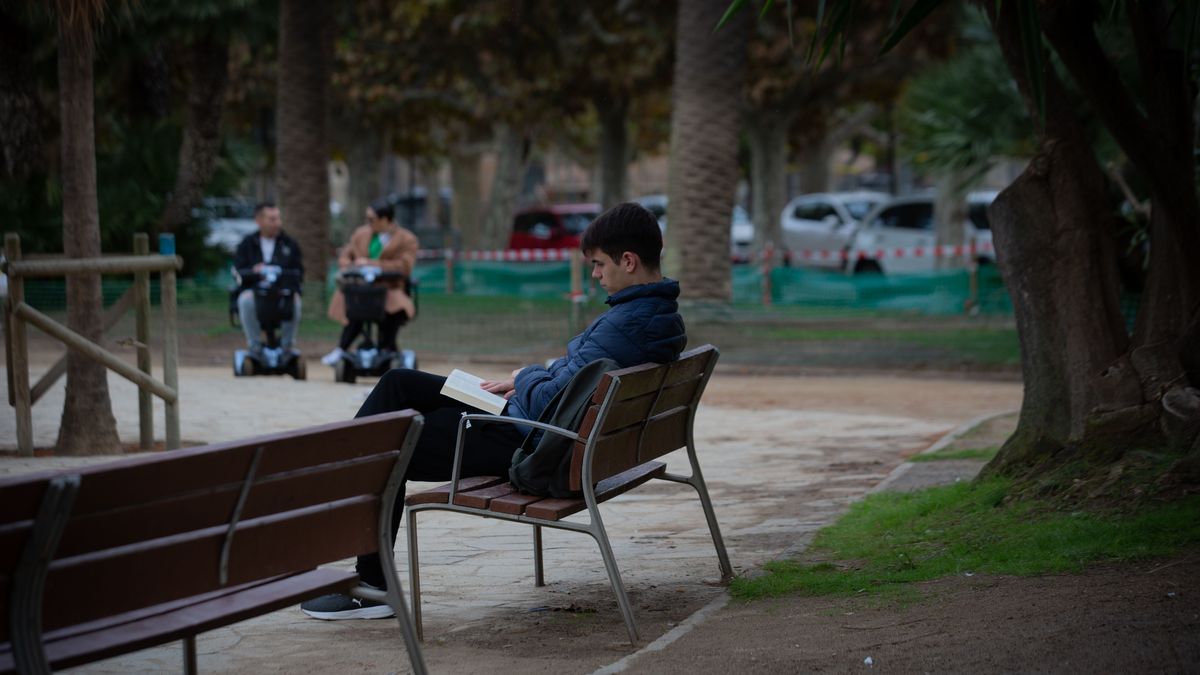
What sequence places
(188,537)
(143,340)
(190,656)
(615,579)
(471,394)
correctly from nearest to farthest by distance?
(188,537) → (190,656) → (615,579) → (471,394) → (143,340)

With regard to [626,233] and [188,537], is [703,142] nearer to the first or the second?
[626,233]

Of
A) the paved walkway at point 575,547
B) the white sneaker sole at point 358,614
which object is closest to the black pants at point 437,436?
the white sneaker sole at point 358,614

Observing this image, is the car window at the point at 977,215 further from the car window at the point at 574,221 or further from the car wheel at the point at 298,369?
the car wheel at the point at 298,369

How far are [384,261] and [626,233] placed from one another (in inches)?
353

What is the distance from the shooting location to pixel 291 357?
556 inches

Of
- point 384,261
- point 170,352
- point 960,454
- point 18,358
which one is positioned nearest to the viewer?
point 18,358

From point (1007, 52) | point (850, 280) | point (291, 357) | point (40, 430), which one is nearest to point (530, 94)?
point (850, 280)

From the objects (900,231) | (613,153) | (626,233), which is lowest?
(900,231)

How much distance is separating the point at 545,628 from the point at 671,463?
165 inches

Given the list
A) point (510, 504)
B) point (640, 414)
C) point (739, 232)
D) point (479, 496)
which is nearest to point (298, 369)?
point (640, 414)

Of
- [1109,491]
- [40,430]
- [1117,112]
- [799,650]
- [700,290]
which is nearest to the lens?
[799,650]

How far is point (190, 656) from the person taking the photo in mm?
4301

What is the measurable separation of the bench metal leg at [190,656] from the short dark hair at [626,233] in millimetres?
2003

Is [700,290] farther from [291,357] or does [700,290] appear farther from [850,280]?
[291,357]
